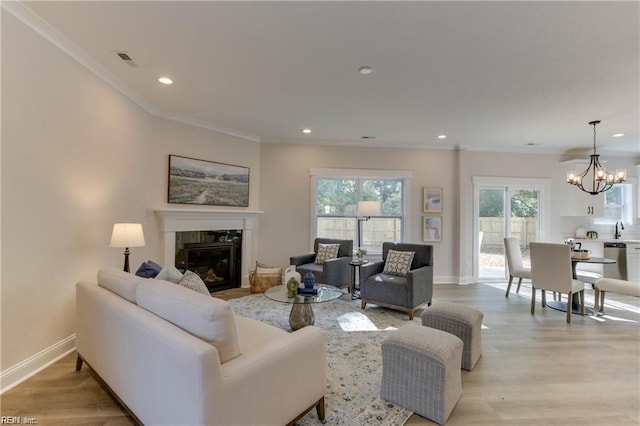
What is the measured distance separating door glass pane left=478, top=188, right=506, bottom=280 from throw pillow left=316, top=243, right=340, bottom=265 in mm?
3184

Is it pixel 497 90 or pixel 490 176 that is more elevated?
pixel 497 90

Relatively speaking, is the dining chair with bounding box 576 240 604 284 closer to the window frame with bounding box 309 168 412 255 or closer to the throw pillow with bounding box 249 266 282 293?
the window frame with bounding box 309 168 412 255

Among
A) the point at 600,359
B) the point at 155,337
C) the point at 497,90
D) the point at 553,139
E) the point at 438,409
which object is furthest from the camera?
the point at 553,139

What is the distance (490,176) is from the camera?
5902mm

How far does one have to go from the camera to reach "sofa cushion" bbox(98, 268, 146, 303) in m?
1.92

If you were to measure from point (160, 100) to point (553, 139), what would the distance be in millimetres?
6528

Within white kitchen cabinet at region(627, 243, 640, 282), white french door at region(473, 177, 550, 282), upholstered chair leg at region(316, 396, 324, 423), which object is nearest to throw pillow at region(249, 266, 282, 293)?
upholstered chair leg at region(316, 396, 324, 423)

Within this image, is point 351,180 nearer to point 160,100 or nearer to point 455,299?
point 455,299

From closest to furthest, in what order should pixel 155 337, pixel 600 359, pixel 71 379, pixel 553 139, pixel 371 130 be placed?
pixel 155 337, pixel 71 379, pixel 600 359, pixel 371 130, pixel 553 139

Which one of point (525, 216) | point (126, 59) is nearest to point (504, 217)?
point (525, 216)

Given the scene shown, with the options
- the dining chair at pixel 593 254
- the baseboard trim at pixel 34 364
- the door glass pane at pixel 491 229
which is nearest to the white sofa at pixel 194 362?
the baseboard trim at pixel 34 364

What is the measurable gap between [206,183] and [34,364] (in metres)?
3.00

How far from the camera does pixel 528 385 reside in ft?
7.56

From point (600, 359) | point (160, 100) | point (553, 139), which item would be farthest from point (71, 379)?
point (553, 139)
